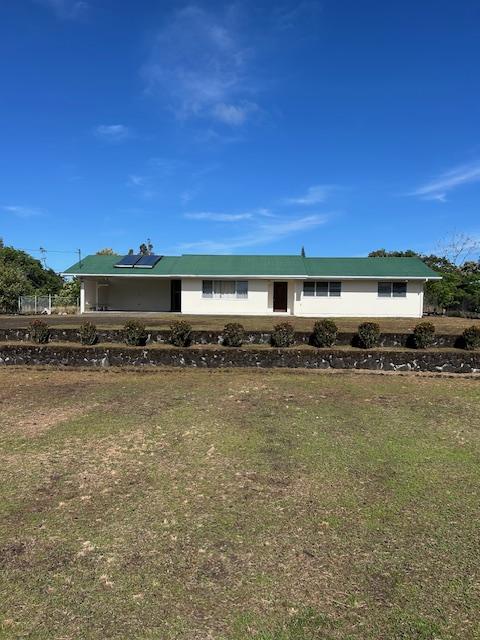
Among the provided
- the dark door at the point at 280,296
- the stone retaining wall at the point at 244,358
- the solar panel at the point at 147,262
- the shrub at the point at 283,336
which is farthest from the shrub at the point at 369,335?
the solar panel at the point at 147,262

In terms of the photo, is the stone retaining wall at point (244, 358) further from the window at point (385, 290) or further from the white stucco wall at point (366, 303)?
the window at point (385, 290)

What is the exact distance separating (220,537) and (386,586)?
128 cm

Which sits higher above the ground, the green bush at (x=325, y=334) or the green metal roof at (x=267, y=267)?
the green metal roof at (x=267, y=267)

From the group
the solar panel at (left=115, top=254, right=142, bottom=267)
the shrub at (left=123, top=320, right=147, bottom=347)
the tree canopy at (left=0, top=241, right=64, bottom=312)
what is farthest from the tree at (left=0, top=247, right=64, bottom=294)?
the shrub at (left=123, top=320, right=147, bottom=347)

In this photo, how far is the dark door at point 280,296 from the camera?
26734 millimetres

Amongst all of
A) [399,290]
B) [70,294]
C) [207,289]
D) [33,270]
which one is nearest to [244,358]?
[207,289]

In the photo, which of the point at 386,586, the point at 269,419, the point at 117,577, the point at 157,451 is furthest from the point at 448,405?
the point at 117,577

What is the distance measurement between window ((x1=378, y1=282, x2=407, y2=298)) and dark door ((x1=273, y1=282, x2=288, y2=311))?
16.4 feet

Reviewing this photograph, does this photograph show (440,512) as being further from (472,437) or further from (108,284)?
(108,284)

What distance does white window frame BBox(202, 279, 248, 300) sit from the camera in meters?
26.0

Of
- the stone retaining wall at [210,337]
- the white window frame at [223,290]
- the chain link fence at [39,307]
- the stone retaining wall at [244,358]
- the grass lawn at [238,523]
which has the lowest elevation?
the grass lawn at [238,523]

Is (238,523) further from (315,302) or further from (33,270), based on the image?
(33,270)

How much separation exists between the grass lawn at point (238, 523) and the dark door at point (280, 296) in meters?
18.7

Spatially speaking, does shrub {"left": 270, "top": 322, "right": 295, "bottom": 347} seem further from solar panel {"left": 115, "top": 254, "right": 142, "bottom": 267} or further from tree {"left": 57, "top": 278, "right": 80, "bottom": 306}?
tree {"left": 57, "top": 278, "right": 80, "bottom": 306}
